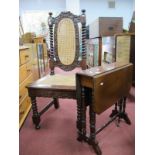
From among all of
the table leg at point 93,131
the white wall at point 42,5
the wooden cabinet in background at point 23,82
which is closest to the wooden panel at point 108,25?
the wooden cabinet in background at point 23,82

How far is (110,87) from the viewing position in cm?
156

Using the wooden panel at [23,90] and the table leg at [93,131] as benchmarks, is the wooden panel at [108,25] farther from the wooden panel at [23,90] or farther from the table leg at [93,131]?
the table leg at [93,131]

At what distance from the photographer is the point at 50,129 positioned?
2039 millimetres

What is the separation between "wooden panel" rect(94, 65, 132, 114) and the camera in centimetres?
143

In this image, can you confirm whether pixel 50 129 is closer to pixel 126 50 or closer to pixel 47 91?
pixel 47 91

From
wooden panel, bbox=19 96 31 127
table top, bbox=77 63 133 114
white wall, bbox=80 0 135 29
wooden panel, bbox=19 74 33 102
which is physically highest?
white wall, bbox=80 0 135 29

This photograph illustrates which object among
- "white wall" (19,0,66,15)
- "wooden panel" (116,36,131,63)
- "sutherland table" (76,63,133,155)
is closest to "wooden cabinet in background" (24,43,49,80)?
"wooden panel" (116,36,131,63)

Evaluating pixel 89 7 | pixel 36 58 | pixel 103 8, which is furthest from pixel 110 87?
pixel 103 8

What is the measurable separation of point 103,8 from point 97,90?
5.97 m

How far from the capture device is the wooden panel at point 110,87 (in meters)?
1.43

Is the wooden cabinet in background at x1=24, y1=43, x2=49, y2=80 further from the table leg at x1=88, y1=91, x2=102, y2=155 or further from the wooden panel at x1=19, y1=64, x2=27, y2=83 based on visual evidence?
the table leg at x1=88, y1=91, x2=102, y2=155
